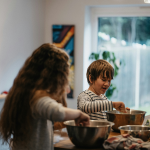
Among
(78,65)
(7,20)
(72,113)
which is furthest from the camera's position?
(78,65)

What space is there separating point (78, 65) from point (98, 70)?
2.10 m

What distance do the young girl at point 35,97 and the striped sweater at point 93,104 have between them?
0.31 metres

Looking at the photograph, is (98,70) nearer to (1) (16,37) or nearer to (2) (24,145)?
(2) (24,145)

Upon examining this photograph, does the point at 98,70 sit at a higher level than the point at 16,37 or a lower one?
lower

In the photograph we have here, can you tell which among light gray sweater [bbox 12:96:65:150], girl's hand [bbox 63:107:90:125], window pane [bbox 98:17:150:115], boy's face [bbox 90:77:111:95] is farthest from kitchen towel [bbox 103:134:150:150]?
window pane [bbox 98:17:150:115]

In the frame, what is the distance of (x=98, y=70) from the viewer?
5.79 ft

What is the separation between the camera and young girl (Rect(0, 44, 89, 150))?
1101 millimetres

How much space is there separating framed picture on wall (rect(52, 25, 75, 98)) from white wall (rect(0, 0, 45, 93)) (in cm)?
24

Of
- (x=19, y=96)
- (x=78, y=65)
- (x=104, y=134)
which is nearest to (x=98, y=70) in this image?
(x=104, y=134)

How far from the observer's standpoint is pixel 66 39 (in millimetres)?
3885

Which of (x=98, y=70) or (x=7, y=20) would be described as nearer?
(x=98, y=70)

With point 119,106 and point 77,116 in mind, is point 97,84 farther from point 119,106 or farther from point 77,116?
point 77,116

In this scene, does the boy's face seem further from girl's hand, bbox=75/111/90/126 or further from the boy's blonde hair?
girl's hand, bbox=75/111/90/126

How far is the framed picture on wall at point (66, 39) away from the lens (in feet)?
12.6
